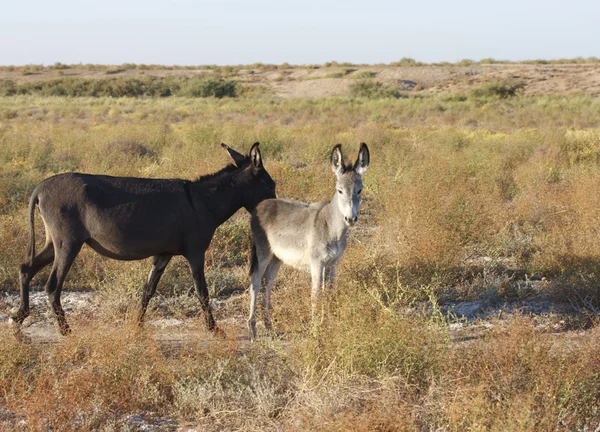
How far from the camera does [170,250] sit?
7207 millimetres

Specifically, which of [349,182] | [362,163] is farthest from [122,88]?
[349,182]

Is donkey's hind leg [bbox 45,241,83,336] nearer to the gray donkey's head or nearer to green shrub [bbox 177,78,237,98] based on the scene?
the gray donkey's head

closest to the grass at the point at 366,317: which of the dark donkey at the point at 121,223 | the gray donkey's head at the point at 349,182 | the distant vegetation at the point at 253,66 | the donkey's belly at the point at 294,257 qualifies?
the donkey's belly at the point at 294,257

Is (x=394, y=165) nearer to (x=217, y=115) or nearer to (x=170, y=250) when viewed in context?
(x=170, y=250)

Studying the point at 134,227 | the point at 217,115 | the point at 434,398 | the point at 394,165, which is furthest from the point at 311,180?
the point at 217,115

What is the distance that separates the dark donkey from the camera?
22.2 ft

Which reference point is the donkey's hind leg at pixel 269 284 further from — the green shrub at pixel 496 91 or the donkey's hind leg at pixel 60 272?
the green shrub at pixel 496 91

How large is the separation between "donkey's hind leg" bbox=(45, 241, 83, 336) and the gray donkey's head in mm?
2771

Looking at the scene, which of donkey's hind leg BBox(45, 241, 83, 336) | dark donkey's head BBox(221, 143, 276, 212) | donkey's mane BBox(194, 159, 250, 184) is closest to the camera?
donkey's hind leg BBox(45, 241, 83, 336)

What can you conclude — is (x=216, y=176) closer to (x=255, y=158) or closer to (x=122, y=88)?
(x=255, y=158)

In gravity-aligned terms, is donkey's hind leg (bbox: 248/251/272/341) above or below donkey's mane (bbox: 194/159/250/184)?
below

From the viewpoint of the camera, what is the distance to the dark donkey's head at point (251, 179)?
7871mm

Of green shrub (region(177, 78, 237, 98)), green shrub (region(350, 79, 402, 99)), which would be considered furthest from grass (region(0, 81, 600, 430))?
green shrub (region(177, 78, 237, 98))

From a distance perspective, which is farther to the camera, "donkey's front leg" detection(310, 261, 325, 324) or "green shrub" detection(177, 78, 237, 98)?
"green shrub" detection(177, 78, 237, 98)
